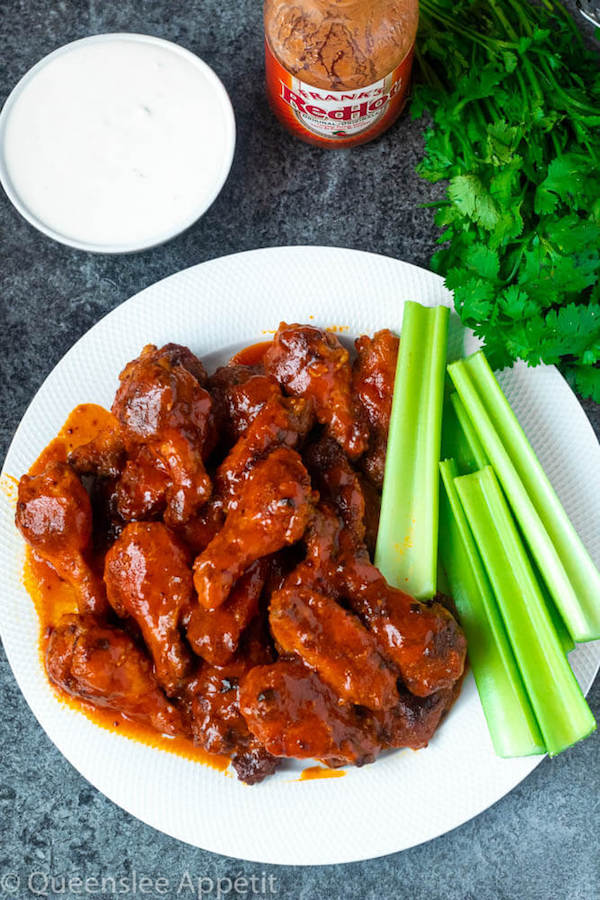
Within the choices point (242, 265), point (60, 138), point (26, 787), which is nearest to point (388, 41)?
point (242, 265)

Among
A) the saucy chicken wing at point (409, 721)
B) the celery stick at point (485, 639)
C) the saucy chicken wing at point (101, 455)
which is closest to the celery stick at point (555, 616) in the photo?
the celery stick at point (485, 639)

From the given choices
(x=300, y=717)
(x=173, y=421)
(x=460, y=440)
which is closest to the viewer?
(x=300, y=717)

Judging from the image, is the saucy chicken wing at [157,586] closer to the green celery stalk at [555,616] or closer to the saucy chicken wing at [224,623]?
the saucy chicken wing at [224,623]

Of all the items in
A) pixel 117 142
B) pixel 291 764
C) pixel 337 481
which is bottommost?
pixel 291 764

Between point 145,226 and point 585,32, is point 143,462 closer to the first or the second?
point 145,226

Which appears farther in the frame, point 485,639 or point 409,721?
point 485,639

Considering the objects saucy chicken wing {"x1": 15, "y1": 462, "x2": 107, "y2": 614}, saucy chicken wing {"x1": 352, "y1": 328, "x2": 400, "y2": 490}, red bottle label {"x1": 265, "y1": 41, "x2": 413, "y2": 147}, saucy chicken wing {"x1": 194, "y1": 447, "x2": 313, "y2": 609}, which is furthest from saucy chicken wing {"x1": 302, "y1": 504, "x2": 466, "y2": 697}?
red bottle label {"x1": 265, "y1": 41, "x2": 413, "y2": 147}

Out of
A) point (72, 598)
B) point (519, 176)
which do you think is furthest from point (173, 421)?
point (519, 176)

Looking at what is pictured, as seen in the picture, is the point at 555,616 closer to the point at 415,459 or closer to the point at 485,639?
the point at 485,639
